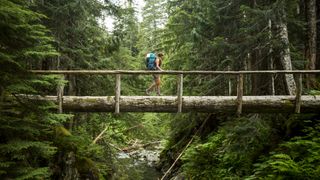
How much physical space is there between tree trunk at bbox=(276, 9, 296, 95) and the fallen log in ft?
4.80

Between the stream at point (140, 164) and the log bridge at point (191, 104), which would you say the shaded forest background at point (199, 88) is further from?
the log bridge at point (191, 104)

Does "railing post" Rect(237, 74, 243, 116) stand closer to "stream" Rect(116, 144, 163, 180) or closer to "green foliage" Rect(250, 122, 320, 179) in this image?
"green foliage" Rect(250, 122, 320, 179)

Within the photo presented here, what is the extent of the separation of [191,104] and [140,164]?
42.3ft

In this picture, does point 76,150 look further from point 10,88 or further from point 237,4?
point 237,4

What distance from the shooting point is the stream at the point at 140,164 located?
46.8ft

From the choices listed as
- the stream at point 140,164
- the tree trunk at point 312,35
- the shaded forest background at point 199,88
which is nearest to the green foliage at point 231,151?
the shaded forest background at point 199,88

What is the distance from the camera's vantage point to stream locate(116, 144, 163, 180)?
14250 mm

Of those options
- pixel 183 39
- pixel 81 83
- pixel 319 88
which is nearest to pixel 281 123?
pixel 319 88

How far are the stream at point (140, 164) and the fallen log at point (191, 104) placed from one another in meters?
4.03

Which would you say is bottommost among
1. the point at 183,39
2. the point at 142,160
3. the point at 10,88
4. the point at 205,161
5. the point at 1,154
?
the point at 142,160

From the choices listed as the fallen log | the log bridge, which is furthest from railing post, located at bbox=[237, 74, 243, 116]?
the fallen log

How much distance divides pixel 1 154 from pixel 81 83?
7.58 meters

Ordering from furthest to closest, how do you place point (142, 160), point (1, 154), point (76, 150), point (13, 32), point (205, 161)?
point (142, 160), point (205, 161), point (76, 150), point (1, 154), point (13, 32)

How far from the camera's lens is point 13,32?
257 inches
